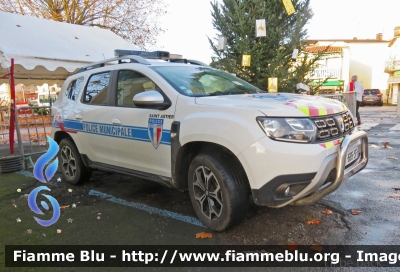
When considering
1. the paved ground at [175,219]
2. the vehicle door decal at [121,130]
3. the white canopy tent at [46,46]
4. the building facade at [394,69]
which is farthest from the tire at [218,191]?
the building facade at [394,69]

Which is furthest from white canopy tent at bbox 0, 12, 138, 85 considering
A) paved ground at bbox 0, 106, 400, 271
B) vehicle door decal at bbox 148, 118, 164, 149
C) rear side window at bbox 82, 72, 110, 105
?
vehicle door decal at bbox 148, 118, 164, 149

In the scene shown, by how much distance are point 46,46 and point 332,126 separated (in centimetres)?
652

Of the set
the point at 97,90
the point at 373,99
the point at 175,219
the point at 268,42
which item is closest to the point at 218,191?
the point at 175,219

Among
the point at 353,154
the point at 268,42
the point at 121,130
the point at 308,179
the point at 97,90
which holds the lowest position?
the point at 308,179

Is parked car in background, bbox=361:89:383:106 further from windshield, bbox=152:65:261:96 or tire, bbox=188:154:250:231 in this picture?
tire, bbox=188:154:250:231

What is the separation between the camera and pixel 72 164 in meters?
4.86

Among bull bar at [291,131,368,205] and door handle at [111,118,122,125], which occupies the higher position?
door handle at [111,118,122,125]

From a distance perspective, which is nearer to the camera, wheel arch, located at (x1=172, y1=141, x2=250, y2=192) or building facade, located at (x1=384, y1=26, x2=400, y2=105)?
wheel arch, located at (x1=172, y1=141, x2=250, y2=192)

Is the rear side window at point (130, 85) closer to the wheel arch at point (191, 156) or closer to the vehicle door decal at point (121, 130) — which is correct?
the vehicle door decal at point (121, 130)

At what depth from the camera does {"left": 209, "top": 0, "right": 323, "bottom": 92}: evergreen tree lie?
27.0 feet

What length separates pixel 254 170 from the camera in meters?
2.62

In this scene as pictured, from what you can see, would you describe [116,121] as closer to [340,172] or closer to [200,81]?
[200,81]

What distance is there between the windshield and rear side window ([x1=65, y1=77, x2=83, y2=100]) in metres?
1.69

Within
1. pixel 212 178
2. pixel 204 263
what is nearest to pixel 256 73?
pixel 212 178
